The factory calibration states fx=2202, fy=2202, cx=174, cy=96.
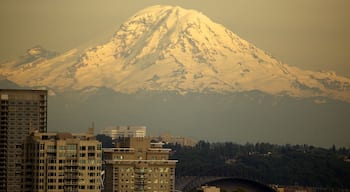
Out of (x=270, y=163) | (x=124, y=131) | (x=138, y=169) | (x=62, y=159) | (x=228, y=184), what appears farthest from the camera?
(x=270, y=163)

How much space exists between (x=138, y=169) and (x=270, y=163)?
3303 cm

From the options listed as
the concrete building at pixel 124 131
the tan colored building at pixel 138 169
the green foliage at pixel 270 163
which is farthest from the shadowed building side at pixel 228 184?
the tan colored building at pixel 138 169

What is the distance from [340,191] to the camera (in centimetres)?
10219

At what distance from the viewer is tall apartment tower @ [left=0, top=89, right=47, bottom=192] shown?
7500 centimetres

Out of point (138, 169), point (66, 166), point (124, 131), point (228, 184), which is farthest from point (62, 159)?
point (124, 131)

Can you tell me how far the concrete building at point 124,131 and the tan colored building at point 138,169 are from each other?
18.1m

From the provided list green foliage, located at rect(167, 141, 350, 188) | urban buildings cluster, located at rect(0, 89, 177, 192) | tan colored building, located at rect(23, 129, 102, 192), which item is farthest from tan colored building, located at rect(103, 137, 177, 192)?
green foliage, located at rect(167, 141, 350, 188)

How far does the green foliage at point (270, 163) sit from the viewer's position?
350 feet

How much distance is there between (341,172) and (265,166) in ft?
19.5

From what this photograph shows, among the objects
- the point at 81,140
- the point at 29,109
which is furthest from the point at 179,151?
the point at 81,140

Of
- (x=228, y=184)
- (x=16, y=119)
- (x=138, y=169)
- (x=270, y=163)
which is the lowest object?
(x=228, y=184)

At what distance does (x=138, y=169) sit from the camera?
3142 inches

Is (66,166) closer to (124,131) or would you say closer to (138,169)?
(138,169)

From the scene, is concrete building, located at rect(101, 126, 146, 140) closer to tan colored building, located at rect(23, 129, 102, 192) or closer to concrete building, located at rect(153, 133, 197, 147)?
concrete building, located at rect(153, 133, 197, 147)
